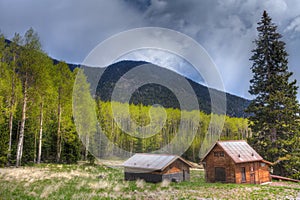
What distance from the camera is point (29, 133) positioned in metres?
28.3

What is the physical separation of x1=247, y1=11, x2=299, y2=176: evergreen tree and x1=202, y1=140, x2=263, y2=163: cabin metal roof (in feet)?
8.46

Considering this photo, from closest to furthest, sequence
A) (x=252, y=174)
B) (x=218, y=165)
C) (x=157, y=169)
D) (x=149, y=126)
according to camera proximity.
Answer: (x=157, y=169) → (x=252, y=174) → (x=218, y=165) → (x=149, y=126)

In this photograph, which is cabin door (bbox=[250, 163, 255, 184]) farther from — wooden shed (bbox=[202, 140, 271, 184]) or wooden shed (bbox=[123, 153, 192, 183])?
wooden shed (bbox=[123, 153, 192, 183])

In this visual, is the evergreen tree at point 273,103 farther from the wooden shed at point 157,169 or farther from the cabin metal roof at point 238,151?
the wooden shed at point 157,169

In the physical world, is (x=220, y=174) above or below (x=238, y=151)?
below

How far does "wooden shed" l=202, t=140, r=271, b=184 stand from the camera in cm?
2258

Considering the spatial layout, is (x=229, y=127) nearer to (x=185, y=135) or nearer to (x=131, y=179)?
(x=185, y=135)

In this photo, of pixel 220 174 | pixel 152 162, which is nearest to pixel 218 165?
pixel 220 174

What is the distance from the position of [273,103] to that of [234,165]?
9390 millimetres

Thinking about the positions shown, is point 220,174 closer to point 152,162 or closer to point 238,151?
point 238,151

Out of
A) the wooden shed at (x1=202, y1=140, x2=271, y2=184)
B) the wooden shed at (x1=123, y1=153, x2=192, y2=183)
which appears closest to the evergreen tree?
the wooden shed at (x1=202, y1=140, x2=271, y2=184)

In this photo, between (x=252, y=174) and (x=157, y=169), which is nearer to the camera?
(x=157, y=169)

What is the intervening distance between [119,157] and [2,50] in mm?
38045

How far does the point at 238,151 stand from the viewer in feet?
79.3
